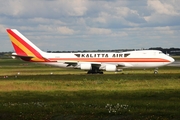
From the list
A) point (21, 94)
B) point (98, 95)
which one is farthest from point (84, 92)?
point (21, 94)

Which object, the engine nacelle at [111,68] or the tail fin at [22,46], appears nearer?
the engine nacelle at [111,68]

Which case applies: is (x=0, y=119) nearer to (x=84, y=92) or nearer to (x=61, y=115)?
(x=61, y=115)

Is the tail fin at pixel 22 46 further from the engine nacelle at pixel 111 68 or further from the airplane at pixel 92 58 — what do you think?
the engine nacelle at pixel 111 68

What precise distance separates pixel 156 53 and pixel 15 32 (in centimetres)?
2331

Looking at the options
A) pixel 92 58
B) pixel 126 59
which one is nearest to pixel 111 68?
pixel 126 59

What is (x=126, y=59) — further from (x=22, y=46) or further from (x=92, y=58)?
(x=22, y=46)

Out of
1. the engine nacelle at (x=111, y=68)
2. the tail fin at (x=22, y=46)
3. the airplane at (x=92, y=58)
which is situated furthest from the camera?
the tail fin at (x=22, y=46)

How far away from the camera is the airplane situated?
67.8 metres

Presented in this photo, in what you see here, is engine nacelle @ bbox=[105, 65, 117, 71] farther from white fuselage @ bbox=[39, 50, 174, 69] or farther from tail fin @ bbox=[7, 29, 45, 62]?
tail fin @ bbox=[7, 29, 45, 62]

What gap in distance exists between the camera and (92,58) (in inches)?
2719

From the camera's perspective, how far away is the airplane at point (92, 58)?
222ft

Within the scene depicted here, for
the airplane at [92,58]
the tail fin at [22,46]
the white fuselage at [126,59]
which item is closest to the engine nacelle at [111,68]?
the airplane at [92,58]

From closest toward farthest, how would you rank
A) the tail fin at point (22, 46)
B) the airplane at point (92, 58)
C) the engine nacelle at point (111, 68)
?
the engine nacelle at point (111, 68)
the airplane at point (92, 58)
the tail fin at point (22, 46)

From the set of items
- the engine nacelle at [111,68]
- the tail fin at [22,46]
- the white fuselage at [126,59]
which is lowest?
the engine nacelle at [111,68]
